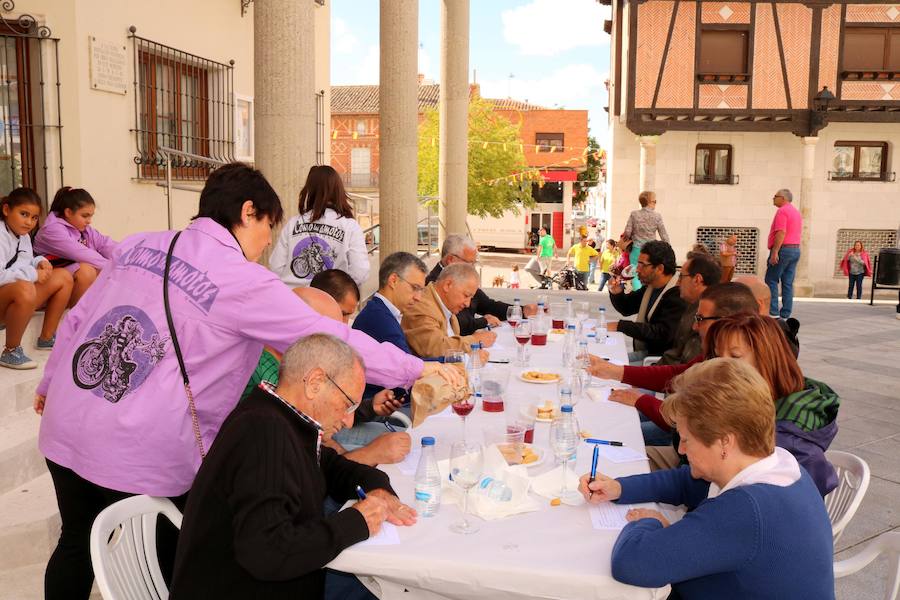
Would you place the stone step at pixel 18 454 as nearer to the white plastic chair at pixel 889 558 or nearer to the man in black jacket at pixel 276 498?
the man in black jacket at pixel 276 498

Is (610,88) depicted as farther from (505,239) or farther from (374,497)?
(374,497)

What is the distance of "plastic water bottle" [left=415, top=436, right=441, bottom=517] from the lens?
2.44 m

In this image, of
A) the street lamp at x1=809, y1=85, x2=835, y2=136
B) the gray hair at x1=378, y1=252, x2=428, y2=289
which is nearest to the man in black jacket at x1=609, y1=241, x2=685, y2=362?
the gray hair at x1=378, y1=252, x2=428, y2=289

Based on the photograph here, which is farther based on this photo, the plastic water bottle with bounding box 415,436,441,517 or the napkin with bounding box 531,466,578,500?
the napkin with bounding box 531,466,578,500

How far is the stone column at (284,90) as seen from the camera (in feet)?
17.9

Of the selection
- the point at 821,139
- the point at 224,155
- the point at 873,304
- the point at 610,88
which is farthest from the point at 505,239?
the point at 224,155

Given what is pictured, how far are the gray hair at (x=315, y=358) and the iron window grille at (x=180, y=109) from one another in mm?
6210

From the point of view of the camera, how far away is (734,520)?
6.59 ft

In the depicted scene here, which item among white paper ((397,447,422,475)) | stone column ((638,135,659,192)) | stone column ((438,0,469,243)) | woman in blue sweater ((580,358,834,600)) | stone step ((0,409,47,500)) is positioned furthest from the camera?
stone column ((638,135,659,192))

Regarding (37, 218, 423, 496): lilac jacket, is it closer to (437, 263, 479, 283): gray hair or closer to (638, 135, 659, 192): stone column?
(437, 263, 479, 283): gray hair

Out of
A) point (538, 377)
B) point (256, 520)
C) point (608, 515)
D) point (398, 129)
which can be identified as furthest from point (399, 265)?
point (398, 129)

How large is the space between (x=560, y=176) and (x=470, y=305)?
40793 mm

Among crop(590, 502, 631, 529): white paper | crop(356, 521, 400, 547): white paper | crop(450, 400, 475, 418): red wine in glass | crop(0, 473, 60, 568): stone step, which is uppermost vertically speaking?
crop(450, 400, 475, 418): red wine in glass

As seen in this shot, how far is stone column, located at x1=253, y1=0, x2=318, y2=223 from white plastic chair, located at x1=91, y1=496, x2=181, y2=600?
11.4ft
